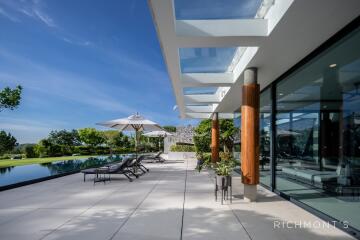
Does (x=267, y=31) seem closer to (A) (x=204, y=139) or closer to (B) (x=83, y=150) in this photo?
(A) (x=204, y=139)

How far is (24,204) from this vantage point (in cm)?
594

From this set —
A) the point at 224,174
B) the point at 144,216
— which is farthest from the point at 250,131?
the point at 144,216

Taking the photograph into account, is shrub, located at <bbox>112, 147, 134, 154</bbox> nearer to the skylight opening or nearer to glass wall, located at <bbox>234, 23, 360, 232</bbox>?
the skylight opening

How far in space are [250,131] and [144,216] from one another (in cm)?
318

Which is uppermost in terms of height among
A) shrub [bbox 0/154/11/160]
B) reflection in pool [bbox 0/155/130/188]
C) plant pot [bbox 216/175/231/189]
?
plant pot [bbox 216/175/231/189]

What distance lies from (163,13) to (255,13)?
1833 mm

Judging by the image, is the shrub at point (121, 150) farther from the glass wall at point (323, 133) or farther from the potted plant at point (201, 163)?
the glass wall at point (323, 133)

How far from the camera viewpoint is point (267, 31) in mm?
4910

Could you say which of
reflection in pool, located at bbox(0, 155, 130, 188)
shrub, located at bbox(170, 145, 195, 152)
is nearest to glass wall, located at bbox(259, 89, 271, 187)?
reflection in pool, located at bbox(0, 155, 130, 188)

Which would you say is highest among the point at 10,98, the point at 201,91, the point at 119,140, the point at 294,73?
the point at 10,98

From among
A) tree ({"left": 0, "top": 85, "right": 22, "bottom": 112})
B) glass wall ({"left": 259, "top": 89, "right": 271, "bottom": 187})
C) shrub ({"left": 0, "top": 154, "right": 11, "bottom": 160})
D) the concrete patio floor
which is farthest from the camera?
shrub ({"left": 0, "top": 154, "right": 11, "bottom": 160})

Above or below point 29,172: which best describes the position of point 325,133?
above

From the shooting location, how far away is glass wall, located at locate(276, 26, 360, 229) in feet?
14.8

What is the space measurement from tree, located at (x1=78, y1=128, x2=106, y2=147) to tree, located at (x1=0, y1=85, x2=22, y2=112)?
2288cm
